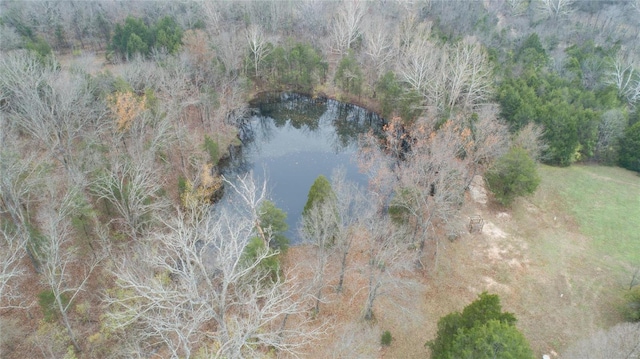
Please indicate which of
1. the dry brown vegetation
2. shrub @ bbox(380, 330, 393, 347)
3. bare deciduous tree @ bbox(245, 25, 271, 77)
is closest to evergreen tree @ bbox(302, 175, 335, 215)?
the dry brown vegetation

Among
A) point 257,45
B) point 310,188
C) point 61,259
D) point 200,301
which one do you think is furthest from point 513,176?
point 257,45

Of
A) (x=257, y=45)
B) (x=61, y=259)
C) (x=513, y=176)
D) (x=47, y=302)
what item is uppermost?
(x=257, y=45)

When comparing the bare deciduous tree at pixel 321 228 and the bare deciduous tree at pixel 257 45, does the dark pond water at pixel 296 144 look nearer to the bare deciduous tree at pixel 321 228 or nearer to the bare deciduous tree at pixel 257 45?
the bare deciduous tree at pixel 257 45

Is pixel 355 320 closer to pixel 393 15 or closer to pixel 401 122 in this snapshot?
pixel 401 122

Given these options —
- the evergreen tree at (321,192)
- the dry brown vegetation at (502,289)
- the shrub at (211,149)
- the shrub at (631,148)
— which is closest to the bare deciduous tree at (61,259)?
the evergreen tree at (321,192)

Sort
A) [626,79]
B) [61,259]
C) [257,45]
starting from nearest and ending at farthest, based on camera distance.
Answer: [61,259]
[626,79]
[257,45]

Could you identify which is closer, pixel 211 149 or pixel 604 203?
pixel 604 203

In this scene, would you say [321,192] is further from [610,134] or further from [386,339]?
[610,134]
